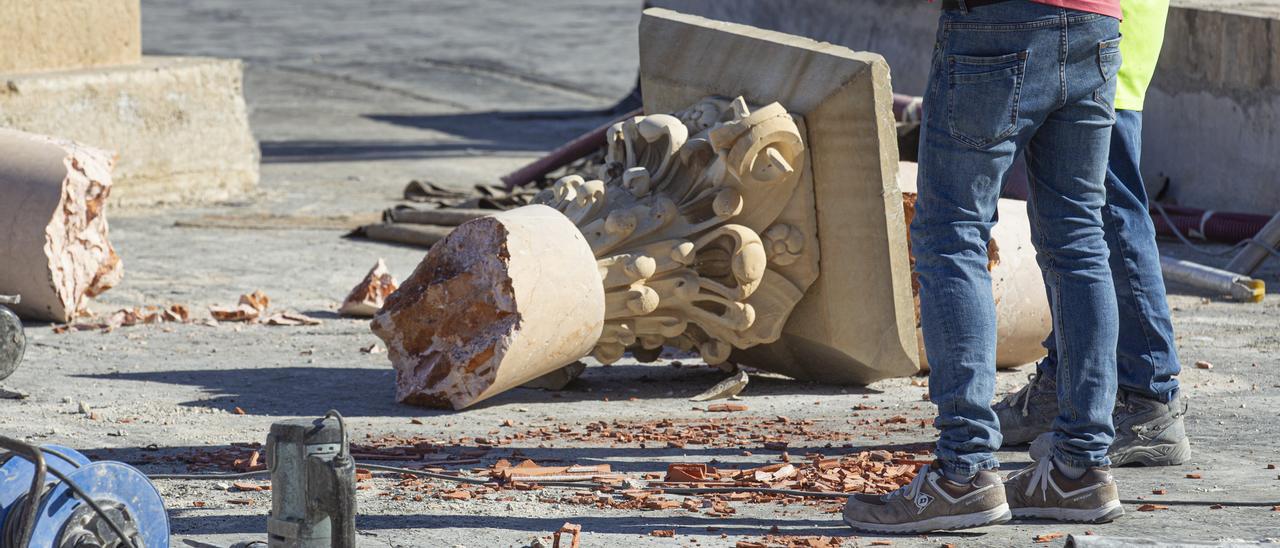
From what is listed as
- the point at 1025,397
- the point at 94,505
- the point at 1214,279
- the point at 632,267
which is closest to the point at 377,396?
the point at 632,267

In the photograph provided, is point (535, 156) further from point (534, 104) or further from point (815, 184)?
point (815, 184)

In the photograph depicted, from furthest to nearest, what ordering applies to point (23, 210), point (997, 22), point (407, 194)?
point (407, 194)
point (23, 210)
point (997, 22)

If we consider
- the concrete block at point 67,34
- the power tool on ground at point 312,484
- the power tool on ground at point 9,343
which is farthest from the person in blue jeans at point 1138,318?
the concrete block at point 67,34

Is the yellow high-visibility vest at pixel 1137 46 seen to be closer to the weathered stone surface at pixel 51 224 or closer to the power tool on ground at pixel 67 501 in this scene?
the power tool on ground at pixel 67 501

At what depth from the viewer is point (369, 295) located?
606cm

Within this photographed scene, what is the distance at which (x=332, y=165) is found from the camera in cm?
1038

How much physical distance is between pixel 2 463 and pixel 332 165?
7691 mm

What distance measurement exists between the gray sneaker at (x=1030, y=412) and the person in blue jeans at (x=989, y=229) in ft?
2.23

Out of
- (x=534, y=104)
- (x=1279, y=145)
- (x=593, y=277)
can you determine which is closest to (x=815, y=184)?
(x=593, y=277)

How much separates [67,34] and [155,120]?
636 mm

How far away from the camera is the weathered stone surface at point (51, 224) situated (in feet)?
18.9

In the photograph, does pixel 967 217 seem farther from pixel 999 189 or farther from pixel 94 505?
pixel 94 505

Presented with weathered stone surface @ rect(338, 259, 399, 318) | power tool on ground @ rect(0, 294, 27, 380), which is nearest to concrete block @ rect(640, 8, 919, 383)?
weathered stone surface @ rect(338, 259, 399, 318)

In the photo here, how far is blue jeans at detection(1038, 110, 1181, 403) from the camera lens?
155 inches
